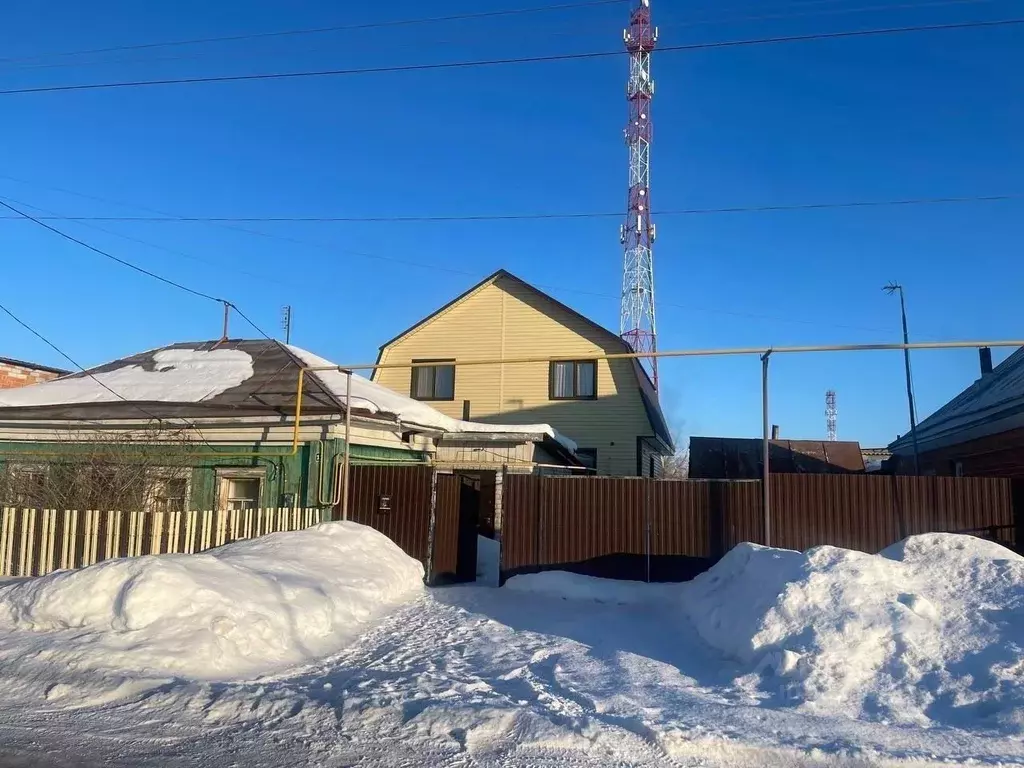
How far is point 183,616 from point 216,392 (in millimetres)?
8523

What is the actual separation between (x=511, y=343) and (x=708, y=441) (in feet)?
23.5

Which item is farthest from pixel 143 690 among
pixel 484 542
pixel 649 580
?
pixel 484 542

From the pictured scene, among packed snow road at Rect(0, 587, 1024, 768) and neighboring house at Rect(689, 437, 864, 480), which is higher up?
neighboring house at Rect(689, 437, 864, 480)

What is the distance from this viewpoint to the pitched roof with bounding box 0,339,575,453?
1466 cm

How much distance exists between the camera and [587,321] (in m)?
25.8

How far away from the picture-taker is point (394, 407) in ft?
53.0

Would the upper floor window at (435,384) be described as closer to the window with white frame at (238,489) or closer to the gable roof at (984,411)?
the window with white frame at (238,489)

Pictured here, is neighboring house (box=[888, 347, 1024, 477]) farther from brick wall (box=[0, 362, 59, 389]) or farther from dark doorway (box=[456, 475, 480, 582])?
brick wall (box=[0, 362, 59, 389])

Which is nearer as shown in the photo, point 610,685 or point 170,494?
point 610,685

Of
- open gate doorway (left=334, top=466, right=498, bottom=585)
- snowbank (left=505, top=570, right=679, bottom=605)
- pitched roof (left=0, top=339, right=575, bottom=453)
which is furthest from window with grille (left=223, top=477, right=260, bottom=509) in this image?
snowbank (left=505, top=570, right=679, bottom=605)

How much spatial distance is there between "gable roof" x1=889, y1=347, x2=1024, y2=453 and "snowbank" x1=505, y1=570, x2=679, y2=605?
10272 mm

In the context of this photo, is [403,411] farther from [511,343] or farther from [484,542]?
[511,343]

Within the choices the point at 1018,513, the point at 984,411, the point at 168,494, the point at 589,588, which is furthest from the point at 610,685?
the point at 984,411

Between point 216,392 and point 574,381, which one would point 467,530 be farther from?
point 574,381
